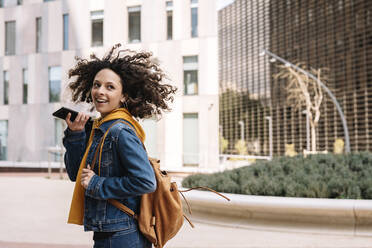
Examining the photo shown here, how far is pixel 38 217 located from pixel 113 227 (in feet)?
19.9

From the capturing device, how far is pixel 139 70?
248 centimetres

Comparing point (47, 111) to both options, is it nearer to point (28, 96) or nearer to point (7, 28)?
point (28, 96)

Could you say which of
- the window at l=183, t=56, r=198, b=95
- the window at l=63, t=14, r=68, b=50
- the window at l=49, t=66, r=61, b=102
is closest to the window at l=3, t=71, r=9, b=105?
the window at l=49, t=66, r=61, b=102

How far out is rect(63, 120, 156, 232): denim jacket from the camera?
2121 mm

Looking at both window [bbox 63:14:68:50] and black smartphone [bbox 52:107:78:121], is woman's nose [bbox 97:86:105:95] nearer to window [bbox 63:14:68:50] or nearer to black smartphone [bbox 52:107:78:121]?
black smartphone [bbox 52:107:78:121]

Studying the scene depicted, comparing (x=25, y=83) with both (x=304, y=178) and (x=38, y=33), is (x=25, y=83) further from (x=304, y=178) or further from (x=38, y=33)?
(x=304, y=178)

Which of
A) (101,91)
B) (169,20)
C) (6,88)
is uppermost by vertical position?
(169,20)

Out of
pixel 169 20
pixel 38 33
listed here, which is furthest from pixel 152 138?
pixel 38 33

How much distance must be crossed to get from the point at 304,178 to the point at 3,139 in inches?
1010

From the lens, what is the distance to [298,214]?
6.00 m

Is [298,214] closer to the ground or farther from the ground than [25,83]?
closer to the ground

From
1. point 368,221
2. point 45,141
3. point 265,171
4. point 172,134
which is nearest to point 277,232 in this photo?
point 368,221

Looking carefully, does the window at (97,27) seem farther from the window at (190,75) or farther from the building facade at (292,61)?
the building facade at (292,61)

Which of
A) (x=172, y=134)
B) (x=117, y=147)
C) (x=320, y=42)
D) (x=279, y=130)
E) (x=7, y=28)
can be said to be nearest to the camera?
(x=117, y=147)
